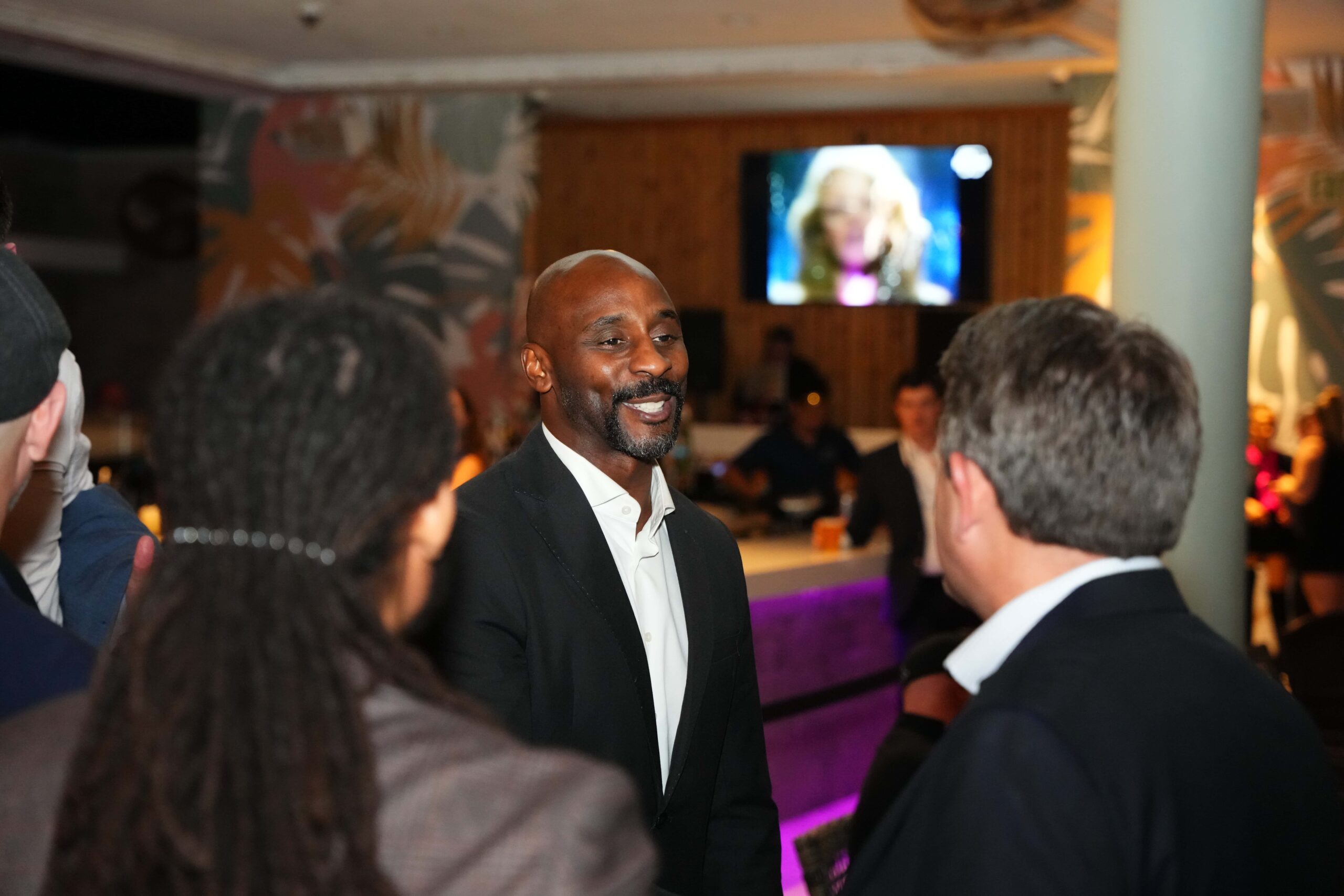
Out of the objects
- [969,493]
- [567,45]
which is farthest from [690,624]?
[567,45]

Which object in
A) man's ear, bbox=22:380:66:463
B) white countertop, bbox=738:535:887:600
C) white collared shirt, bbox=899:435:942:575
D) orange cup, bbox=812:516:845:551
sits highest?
man's ear, bbox=22:380:66:463

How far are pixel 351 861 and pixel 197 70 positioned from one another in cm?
912

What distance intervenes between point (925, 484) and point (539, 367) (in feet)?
10.3

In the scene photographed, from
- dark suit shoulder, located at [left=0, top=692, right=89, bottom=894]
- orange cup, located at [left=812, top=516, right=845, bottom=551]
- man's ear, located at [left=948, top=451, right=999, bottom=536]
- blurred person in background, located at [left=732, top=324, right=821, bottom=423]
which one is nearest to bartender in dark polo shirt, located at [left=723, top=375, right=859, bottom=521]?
orange cup, located at [left=812, top=516, right=845, bottom=551]

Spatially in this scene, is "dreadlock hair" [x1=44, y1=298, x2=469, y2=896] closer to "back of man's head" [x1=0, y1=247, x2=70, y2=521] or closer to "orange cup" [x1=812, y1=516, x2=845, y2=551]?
"back of man's head" [x1=0, y1=247, x2=70, y2=521]

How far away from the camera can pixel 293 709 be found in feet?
2.65

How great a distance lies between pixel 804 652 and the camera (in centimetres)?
477

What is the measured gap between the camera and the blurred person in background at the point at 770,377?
10.7m

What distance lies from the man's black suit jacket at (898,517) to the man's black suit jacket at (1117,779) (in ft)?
12.3

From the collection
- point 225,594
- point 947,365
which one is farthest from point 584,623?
point 225,594

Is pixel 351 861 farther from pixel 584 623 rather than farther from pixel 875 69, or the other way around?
pixel 875 69

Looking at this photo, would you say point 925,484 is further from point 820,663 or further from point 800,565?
point 820,663

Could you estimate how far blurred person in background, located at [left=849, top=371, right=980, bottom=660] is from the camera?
16.0ft

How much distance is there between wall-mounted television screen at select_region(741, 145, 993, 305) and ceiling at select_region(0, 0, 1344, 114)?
2.98ft
